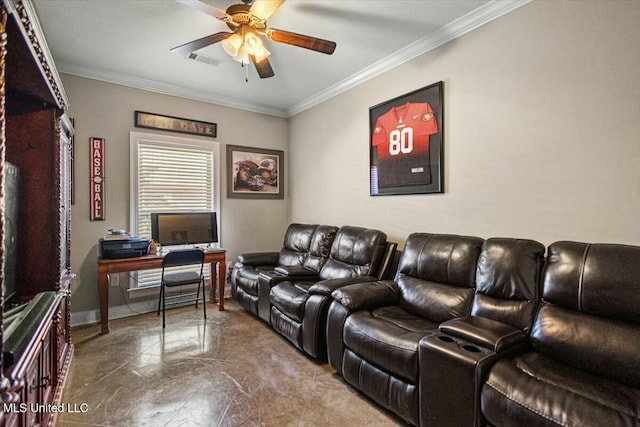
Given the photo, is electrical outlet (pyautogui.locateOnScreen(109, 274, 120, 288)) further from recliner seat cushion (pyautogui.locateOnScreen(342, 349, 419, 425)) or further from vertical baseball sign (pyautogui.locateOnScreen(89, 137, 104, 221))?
recliner seat cushion (pyautogui.locateOnScreen(342, 349, 419, 425))

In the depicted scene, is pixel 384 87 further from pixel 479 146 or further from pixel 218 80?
pixel 218 80

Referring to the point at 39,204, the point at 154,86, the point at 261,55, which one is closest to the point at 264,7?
the point at 261,55

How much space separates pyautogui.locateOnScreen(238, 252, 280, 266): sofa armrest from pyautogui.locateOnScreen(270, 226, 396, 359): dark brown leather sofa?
0.85 m

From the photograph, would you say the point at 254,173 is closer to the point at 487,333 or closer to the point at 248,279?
the point at 248,279

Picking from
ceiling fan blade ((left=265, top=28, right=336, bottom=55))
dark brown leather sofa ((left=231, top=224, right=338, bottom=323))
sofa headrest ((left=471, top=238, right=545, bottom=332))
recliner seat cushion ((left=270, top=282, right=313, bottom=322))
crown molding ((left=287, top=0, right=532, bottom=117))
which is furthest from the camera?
dark brown leather sofa ((left=231, top=224, right=338, bottom=323))

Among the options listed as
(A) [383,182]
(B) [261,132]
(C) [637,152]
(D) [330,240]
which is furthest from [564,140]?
(B) [261,132]

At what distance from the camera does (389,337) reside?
192cm

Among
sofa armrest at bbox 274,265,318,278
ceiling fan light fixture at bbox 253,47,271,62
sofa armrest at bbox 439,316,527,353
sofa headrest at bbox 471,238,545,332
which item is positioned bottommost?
sofa armrest at bbox 439,316,527,353

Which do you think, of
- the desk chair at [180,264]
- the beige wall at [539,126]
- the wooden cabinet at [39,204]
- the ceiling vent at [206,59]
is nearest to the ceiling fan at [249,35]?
the ceiling vent at [206,59]

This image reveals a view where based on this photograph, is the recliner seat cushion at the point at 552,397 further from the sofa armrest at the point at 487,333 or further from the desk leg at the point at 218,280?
the desk leg at the point at 218,280

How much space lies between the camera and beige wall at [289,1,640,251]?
1.86m

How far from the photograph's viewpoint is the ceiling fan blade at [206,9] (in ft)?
6.03

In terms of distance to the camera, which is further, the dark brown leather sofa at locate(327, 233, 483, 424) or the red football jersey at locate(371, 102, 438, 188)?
the red football jersey at locate(371, 102, 438, 188)

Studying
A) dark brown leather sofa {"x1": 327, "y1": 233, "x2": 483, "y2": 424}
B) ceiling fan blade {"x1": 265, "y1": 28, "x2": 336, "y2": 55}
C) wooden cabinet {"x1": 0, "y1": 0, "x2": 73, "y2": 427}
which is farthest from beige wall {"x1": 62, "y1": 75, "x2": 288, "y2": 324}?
dark brown leather sofa {"x1": 327, "y1": 233, "x2": 483, "y2": 424}
